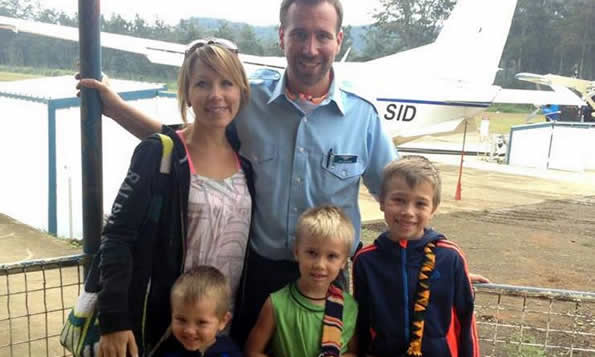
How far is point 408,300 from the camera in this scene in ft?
6.68

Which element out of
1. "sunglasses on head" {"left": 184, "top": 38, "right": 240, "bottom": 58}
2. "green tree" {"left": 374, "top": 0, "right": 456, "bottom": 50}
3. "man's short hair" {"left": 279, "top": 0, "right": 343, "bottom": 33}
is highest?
"green tree" {"left": 374, "top": 0, "right": 456, "bottom": 50}

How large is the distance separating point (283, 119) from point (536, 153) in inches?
651

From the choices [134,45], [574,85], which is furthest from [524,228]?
[574,85]

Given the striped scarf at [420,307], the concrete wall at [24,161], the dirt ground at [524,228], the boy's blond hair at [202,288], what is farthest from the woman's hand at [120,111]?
the dirt ground at [524,228]

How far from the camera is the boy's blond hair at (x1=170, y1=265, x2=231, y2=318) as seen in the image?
1909mm

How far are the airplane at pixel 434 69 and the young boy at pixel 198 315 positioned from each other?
10654 mm

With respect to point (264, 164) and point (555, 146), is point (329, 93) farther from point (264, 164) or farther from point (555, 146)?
point (555, 146)

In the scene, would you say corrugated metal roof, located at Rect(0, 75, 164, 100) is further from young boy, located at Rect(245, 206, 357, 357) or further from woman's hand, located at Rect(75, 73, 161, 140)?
young boy, located at Rect(245, 206, 357, 357)

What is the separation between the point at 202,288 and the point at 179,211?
9.9 inches

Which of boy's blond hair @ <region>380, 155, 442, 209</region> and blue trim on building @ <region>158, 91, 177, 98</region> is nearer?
boy's blond hair @ <region>380, 155, 442, 209</region>

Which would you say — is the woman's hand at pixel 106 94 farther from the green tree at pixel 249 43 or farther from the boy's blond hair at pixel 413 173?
the green tree at pixel 249 43

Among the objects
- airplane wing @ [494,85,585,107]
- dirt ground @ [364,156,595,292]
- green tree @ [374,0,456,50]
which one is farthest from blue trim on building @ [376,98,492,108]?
green tree @ [374,0,456,50]

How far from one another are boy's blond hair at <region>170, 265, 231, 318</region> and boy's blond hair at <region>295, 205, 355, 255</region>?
30 cm

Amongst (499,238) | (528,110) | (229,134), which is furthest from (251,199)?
(528,110)
